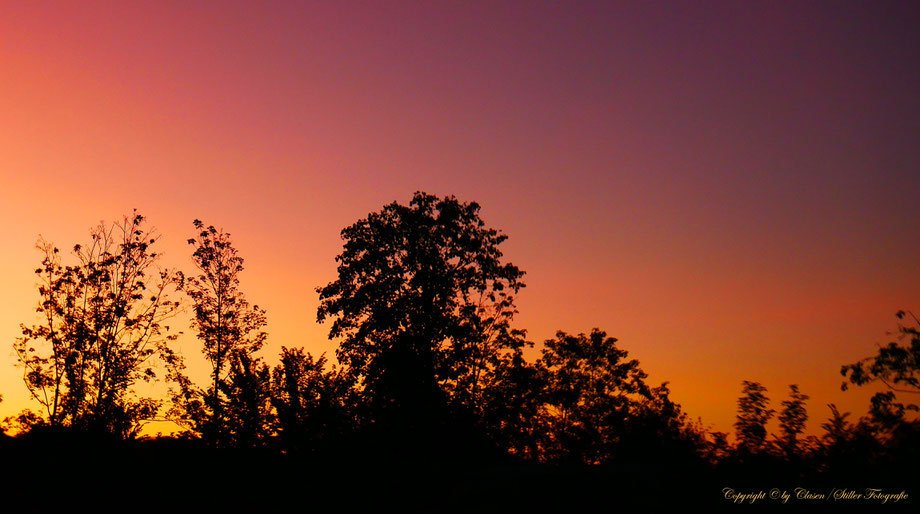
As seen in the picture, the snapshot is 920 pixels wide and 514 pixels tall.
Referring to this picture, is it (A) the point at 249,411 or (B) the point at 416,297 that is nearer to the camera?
(A) the point at 249,411

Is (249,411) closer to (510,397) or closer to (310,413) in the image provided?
(310,413)

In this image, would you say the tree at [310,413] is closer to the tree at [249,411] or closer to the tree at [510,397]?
the tree at [249,411]

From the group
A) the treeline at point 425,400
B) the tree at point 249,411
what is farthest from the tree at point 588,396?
the tree at point 249,411

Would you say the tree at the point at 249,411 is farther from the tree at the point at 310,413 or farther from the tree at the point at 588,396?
the tree at the point at 588,396

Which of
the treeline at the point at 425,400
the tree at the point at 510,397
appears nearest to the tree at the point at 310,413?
the treeline at the point at 425,400

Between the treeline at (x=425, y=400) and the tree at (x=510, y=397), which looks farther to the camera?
the tree at (x=510, y=397)

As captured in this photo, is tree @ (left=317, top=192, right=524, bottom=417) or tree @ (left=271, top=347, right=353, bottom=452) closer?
tree @ (left=271, top=347, right=353, bottom=452)

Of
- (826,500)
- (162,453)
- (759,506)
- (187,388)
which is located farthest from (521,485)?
(187,388)

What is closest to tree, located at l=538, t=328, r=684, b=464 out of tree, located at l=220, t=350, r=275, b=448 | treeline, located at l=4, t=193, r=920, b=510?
treeline, located at l=4, t=193, r=920, b=510

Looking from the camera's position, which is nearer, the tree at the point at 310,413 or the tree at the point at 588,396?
the tree at the point at 310,413

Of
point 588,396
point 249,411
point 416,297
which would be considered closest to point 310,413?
point 249,411

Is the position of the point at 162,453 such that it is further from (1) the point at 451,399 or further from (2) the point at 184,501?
(1) the point at 451,399

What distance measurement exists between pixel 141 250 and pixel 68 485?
24.0 meters

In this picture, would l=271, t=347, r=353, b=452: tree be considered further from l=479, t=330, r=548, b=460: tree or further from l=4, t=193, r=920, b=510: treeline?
l=479, t=330, r=548, b=460: tree
